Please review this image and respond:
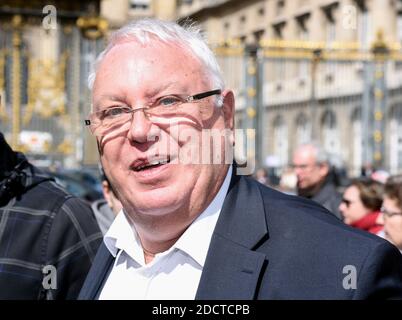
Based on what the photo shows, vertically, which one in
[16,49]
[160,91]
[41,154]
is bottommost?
[41,154]

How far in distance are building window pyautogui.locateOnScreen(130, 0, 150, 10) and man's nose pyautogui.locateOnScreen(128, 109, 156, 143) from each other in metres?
15.9

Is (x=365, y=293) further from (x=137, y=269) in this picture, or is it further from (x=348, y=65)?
(x=348, y=65)

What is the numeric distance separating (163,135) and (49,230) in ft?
3.60

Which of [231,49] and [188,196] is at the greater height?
[231,49]

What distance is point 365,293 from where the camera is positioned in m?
1.73

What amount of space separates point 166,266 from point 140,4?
55.8ft

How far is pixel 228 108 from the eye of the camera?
6.98 feet

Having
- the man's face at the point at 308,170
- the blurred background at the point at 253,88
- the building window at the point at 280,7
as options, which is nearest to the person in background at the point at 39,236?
the man's face at the point at 308,170

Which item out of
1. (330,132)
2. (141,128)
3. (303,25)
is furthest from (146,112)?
(303,25)

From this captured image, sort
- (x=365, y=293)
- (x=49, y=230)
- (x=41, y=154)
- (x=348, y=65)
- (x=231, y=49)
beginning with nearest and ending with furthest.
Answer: (x=365, y=293), (x=49, y=230), (x=231, y=49), (x=41, y=154), (x=348, y=65)

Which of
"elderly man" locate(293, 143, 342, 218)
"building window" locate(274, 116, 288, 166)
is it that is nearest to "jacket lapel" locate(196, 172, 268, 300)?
"elderly man" locate(293, 143, 342, 218)

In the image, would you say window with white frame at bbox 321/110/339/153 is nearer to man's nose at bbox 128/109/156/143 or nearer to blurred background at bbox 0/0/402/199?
blurred background at bbox 0/0/402/199

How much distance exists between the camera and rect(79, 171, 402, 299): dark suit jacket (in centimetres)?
177
